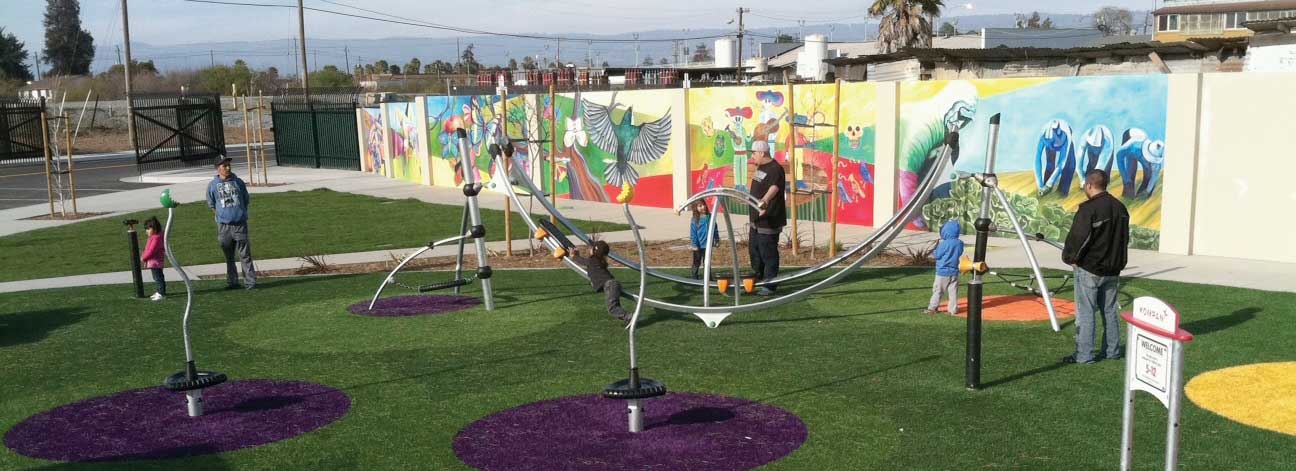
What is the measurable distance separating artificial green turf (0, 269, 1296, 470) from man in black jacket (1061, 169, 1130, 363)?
0.27 meters

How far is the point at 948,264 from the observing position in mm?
11188

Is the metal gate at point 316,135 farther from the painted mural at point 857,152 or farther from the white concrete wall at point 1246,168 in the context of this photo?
the white concrete wall at point 1246,168

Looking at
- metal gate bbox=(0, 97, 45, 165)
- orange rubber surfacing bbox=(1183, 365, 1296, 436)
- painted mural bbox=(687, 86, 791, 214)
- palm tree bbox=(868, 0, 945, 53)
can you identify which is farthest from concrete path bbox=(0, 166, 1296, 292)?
palm tree bbox=(868, 0, 945, 53)

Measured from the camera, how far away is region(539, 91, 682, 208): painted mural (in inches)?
890

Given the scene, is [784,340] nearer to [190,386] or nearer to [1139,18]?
[190,386]

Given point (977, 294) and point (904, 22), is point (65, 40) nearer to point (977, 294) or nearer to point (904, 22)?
point (904, 22)

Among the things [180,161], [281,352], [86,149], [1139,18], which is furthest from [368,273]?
[1139,18]

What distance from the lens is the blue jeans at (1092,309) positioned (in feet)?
29.7

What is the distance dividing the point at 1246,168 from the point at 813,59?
3996cm

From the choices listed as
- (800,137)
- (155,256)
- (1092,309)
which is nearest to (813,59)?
(800,137)

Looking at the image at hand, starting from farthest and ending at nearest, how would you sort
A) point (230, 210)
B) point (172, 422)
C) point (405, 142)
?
point (405, 142)
point (230, 210)
point (172, 422)

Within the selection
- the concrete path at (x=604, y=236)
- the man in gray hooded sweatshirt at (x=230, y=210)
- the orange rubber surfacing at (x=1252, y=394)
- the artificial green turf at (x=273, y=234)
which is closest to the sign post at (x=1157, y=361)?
the orange rubber surfacing at (x=1252, y=394)

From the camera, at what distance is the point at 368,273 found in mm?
15633

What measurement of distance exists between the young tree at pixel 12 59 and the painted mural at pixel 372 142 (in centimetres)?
5698
